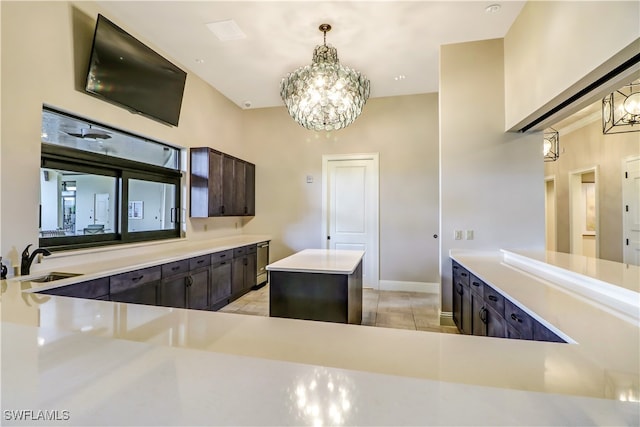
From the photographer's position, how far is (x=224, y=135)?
5.13 metres

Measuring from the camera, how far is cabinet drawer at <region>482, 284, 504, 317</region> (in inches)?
79.5

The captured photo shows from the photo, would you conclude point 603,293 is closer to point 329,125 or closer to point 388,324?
point 388,324

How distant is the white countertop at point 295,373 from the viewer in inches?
25.6

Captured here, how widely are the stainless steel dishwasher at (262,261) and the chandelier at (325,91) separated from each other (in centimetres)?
281

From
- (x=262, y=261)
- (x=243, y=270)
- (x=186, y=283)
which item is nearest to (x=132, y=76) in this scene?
(x=186, y=283)

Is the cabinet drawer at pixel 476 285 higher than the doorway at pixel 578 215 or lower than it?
lower

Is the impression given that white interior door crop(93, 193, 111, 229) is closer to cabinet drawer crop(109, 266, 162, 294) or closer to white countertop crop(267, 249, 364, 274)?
cabinet drawer crop(109, 266, 162, 294)

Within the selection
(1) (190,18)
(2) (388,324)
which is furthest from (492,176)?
(1) (190,18)

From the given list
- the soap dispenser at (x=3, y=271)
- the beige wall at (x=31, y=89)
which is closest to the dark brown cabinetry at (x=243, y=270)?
the beige wall at (x=31, y=89)

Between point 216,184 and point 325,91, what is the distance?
2.44 meters

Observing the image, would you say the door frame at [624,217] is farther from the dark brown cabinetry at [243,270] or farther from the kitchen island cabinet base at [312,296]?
the dark brown cabinetry at [243,270]

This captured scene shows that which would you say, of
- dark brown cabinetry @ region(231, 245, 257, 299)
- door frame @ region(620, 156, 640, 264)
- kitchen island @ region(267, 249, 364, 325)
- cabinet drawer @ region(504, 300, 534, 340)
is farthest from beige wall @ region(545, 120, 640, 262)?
dark brown cabinetry @ region(231, 245, 257, 299)

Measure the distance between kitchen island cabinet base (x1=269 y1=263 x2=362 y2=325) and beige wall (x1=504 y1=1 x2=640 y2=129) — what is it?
7.37 feet

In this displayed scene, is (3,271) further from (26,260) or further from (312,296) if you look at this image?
(312,296)
